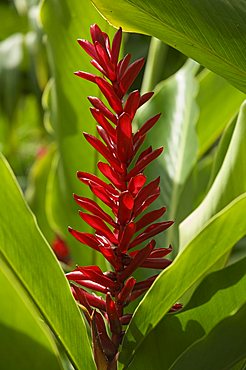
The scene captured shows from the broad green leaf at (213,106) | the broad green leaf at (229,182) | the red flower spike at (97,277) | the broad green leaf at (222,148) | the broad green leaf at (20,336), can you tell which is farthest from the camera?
the broad green leaf at (213,106)

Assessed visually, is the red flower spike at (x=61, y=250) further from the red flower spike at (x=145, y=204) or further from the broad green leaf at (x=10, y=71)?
the broad green leaf at (x=10, y=71)

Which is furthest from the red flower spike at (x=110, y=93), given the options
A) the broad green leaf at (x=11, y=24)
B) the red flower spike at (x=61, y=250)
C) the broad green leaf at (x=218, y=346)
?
the broad green leaf at (x=11, y=24)

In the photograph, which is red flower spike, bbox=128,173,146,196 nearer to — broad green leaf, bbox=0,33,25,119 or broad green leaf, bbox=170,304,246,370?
broad green leaf, bbox=170,304,246,370

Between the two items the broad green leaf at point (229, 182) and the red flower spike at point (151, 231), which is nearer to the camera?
the red flower spike at point (151, 231)

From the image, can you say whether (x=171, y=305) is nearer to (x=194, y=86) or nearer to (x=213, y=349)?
(x=213, y=349)

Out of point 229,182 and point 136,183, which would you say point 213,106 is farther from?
point 136,183

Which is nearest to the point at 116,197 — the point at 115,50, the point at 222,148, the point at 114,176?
the point at 114,176
